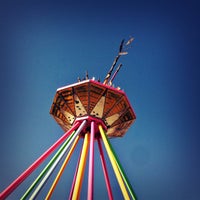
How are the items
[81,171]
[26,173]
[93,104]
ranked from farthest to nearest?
1. [93,104]
2. [81,171]
3. [26,173]

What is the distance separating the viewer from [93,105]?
33.0 ft

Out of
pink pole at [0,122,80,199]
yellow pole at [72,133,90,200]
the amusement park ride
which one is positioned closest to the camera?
pink pole at [0,122,80,199]

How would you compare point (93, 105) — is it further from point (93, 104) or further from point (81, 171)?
point (81, 171)

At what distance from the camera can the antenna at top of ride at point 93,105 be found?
9.72 m

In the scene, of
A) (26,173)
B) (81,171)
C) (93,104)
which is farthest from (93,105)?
(26,173)

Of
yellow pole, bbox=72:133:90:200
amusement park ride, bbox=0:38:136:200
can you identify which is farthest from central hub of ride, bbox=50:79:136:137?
yellow pole, bbox=72:133:90:200

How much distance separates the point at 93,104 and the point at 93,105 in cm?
6

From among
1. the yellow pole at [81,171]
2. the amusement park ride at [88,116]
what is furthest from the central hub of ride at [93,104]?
the yellow pole at [81,171]

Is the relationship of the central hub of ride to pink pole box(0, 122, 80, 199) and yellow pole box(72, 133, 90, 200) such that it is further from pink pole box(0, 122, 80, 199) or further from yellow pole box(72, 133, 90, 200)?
yellow pole box(72, 133, 90, 200)

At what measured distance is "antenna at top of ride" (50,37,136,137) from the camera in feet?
31.9

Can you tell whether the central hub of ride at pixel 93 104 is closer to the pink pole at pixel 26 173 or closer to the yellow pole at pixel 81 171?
the pink pole at pixel 26 173

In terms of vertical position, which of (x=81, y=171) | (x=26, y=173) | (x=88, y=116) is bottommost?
(x=26, y=173)

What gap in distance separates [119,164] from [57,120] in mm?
4647

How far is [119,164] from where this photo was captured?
859cm
